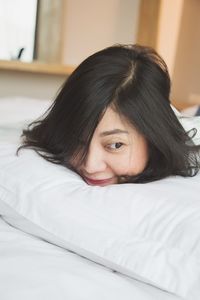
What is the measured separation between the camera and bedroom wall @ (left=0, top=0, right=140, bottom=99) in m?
1.89

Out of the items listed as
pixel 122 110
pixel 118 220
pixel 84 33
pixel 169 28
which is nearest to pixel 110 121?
pixel 122 110

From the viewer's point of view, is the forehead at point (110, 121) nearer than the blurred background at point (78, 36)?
Yes

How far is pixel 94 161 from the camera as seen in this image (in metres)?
0.80

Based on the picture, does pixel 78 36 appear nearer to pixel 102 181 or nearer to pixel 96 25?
pixel 96 25

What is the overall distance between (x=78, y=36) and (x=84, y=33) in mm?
32

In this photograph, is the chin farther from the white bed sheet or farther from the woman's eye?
the white bed sheet

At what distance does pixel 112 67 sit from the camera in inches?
33.8

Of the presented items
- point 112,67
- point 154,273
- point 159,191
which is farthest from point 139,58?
point 154,273

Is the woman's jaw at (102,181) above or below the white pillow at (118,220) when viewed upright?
below

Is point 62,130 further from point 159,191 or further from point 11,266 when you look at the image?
point 11,266

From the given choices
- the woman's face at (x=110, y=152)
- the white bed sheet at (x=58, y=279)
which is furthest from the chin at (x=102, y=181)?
the white bed sheet at (x=58, y=279)

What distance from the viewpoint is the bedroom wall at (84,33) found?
1892 mm

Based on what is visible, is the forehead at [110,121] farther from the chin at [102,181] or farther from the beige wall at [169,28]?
the beige wall at [169,28]

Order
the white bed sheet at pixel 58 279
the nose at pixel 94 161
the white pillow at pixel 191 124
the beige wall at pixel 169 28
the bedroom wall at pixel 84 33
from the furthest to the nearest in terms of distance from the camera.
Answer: the bedroom wall at pixel 84 33 < the beige wall at pixel 169 28 < the white pillow at pixel 191 124 < the nose at pixel 94 161 < the white bed sheet at pixel 58 279
